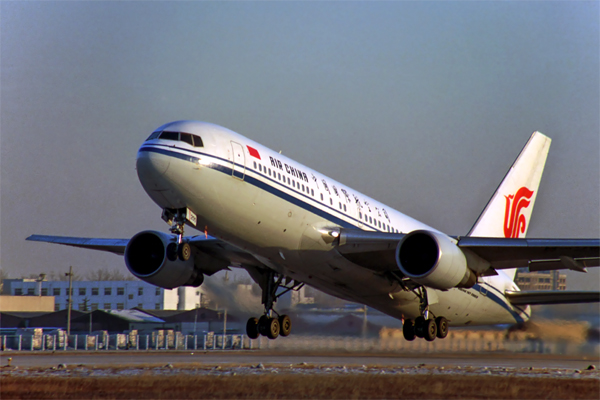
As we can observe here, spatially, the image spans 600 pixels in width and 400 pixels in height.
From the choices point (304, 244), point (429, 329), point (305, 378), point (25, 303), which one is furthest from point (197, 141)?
point (25, 303)

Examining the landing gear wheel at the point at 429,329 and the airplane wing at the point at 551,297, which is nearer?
the landing gear wheel at the point at 429,329

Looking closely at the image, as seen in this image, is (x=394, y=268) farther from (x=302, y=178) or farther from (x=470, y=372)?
(x=470, y=372)

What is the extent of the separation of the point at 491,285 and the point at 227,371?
14.3 meters

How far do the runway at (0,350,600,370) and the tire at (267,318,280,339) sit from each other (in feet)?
38.5

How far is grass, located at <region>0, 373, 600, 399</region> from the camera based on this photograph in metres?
28.6

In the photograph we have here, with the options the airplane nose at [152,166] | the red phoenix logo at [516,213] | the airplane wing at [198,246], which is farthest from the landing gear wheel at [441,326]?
the airplane nose at [152,166]

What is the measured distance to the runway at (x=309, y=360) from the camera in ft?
134

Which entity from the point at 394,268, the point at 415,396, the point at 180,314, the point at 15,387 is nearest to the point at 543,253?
the point at 394,268

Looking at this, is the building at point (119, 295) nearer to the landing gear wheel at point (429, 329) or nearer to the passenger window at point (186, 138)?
the landing gear wheel at point (429, 329)

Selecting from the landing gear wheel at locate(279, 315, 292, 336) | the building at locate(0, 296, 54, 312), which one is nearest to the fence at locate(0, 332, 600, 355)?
the landing gear wheel at locate(279, 315, 292, 336)

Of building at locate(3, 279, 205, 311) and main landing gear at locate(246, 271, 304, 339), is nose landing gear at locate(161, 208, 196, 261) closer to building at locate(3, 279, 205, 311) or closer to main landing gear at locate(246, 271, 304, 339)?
main landing gear at locate(246, 271, 304, 339)

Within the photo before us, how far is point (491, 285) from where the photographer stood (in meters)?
30.9

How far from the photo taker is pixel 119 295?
78.4 metres

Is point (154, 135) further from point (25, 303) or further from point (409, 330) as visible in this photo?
point (25, 303)
